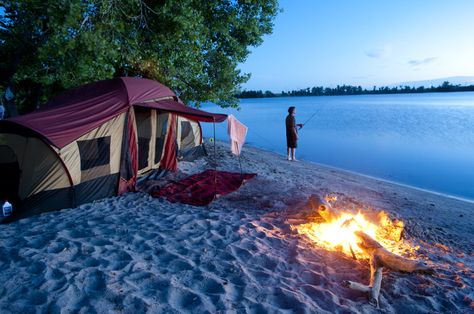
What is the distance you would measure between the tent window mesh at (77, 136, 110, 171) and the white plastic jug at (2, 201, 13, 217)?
4.30 feet

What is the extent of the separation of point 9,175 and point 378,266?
23.1 feet

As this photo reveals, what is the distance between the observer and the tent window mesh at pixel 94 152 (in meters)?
5.98

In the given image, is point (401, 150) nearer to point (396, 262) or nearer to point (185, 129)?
point (185, 129)

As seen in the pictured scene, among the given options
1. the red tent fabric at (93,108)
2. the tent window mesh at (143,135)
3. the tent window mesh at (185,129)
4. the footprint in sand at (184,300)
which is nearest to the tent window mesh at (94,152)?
the red tent fabric at (93,108)

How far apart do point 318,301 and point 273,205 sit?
303 cm

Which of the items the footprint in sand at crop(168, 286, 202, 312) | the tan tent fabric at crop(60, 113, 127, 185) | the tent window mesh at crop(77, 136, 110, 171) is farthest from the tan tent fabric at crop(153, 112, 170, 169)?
the footprint in sand at crop(168, 286, 202, 312)

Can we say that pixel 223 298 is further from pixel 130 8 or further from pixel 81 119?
pixel 130 8

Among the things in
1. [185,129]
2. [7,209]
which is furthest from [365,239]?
[185,129]

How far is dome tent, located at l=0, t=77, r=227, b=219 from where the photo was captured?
5453 millimetres

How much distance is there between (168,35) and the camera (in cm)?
930

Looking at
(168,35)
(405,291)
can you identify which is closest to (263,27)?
(168,35)

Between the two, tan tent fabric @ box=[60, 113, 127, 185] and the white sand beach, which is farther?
tan tent fabric @ box=[60, 113, 127, 185]

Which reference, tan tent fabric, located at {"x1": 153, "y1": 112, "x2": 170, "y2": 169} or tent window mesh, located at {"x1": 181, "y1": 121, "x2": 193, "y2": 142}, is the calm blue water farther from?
tan tent fabric, located at {"x1": 153, "y1": 112, "x2": 170, "y2": 169}

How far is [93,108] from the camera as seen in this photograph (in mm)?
6266
